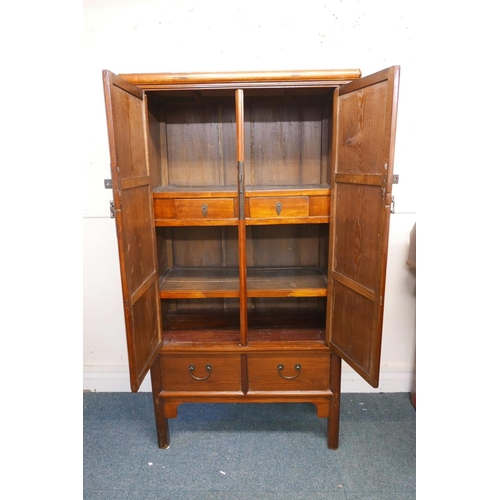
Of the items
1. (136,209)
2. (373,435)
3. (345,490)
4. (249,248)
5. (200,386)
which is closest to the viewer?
(136,209)

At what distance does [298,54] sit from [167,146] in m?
0.79

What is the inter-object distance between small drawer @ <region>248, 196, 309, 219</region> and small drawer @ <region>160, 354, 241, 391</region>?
0.67 meters

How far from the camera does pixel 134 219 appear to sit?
53.2 inches

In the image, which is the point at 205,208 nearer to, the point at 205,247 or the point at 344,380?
the point at 205,247

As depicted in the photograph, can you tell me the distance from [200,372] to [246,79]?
1.29m

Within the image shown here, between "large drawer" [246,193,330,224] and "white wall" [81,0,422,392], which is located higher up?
"white wall" [81,0,422,392]

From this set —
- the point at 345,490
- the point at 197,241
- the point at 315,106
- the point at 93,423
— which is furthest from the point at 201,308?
the point at 315,106

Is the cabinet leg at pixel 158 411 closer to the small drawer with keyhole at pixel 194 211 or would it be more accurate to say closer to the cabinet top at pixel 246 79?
the small drawer with keyhole at pixel 194 211

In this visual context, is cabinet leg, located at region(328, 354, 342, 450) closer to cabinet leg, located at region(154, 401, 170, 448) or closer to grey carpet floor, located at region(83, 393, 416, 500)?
grey carpet floor, located at region(83, 393, 416, 500)

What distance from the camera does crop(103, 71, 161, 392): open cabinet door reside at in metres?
1.19

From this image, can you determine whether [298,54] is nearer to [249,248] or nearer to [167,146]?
[167,146]

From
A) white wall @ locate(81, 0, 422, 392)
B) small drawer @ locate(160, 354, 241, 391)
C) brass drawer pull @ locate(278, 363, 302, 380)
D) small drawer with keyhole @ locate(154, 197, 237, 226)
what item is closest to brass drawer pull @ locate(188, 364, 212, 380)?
small drawer @ locate(160, 354, 241, 391)

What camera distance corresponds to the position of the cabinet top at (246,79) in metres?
1.41

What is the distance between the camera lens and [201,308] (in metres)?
2.03
